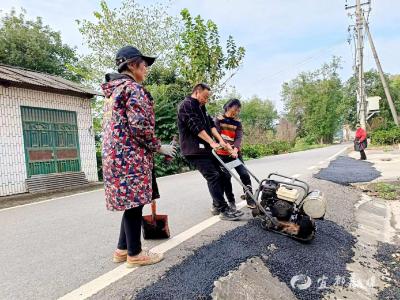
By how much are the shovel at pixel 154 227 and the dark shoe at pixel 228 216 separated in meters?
0.94

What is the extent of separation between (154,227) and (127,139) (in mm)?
1421

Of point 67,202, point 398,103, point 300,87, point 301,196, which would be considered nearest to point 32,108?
point 67,202

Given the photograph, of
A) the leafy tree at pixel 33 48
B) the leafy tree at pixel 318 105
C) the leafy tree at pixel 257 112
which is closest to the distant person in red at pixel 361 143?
the leafy tree at pixel 33 48

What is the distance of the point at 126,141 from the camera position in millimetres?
2871

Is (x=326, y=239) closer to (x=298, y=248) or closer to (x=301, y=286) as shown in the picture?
(x=298, y=248)

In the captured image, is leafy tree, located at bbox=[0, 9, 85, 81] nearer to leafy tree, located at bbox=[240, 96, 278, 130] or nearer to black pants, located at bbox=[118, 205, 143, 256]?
black pants, located at bbox=[118, 205, 143, 256]

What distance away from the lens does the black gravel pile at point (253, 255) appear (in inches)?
104

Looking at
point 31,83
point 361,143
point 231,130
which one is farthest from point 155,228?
point 361,143

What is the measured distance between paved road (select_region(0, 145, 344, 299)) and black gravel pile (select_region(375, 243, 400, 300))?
2307mm

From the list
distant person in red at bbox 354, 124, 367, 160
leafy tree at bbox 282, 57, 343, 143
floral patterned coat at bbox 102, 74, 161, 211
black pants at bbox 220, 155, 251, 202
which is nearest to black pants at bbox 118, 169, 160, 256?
floral patterned coat at bbox 102, 74, 161, 211

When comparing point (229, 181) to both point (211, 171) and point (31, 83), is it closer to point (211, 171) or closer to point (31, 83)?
point (211, 171)

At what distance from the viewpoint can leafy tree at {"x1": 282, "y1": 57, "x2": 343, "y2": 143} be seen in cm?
5809

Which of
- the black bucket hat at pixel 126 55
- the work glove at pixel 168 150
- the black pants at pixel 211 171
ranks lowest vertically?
the black pants at pixel 211 171

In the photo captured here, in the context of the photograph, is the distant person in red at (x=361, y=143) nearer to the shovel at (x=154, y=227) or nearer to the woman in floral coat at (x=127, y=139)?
the shovel at (x=154, y=227)
